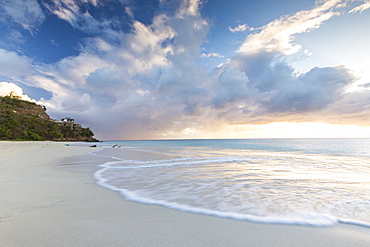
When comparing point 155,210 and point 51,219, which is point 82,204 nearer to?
point 51,219

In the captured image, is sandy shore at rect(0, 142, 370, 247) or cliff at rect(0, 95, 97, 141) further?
cliff at rect(0, 95, 97, 141)

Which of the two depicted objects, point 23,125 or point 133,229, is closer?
point 133,229

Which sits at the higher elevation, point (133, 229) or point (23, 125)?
point (23, 125)

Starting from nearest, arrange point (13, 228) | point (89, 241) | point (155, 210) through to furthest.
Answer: point (89, 241) < point (13, 228) < point (155, 210)

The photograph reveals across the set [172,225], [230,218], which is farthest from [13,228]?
[230,218]

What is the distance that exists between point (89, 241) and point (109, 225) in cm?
47

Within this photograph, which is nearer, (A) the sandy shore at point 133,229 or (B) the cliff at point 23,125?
(A) the sandy shore at point 133,229

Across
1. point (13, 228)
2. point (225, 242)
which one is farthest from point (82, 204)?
point (225, 242)

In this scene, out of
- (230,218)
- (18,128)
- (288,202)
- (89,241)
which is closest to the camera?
(89,241)

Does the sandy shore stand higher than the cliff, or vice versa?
the cliff

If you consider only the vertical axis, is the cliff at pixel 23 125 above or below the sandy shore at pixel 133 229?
above

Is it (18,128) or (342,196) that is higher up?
(18,128)

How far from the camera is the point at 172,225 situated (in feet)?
9.16

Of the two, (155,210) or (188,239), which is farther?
(155,210)
